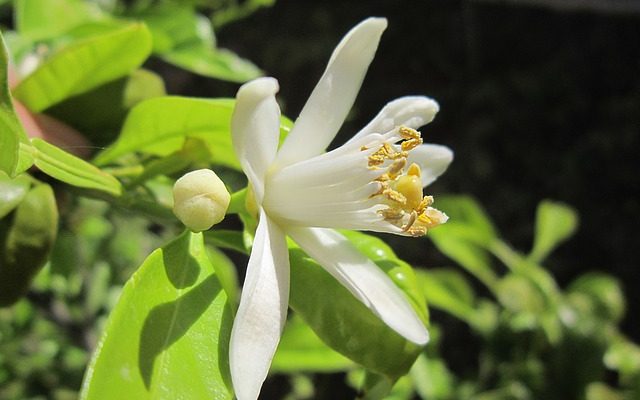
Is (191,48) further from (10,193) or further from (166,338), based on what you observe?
(166,338)

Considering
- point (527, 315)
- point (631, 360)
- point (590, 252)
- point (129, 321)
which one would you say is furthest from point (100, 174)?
point (590, 252)

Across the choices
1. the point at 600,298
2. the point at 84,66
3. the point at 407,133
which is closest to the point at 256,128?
the point at 407,133

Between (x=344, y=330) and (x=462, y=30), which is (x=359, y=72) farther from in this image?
(x=462, y=30)

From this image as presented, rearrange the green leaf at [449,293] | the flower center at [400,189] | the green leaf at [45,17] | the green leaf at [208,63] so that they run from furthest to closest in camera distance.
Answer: the green leaf at [449,293] → the green leaf at [208,63] → the green leaf at [45,17] → the flower center at [400,189]

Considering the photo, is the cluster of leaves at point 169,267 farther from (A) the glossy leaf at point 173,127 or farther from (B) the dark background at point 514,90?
(B) the dark background at point 514,90

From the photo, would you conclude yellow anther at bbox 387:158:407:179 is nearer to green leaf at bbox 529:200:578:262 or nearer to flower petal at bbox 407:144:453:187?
flower petal at bbox 407:144:453:187

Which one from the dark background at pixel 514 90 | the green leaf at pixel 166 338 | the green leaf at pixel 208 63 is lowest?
the dark background at pixel 514 90

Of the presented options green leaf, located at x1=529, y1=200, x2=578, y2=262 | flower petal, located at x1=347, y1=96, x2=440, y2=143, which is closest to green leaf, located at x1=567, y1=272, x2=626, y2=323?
green leaf, located at x1=529, y1=200, x2=578, y2=262

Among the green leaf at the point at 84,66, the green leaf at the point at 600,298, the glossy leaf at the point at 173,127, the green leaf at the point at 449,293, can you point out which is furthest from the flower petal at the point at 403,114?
the green leaf at the point at 600,298
